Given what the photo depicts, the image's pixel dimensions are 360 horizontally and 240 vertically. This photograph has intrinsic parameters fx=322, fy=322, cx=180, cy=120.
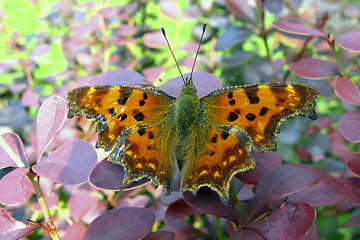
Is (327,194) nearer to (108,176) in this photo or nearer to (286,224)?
(286,224)

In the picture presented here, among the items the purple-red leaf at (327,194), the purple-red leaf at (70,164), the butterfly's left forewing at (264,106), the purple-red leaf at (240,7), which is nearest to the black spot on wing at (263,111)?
the butterfly's left forewing at (264,106)

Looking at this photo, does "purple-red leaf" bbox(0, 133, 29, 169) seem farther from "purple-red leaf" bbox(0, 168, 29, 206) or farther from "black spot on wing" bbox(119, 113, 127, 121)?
"black spot on wing" bbox(119, 113, 127, 121)

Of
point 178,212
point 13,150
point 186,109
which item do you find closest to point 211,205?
point 178,212

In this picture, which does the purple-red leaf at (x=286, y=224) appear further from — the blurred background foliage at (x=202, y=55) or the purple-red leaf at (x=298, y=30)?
the blurred background foliage at (x=202, y=55)

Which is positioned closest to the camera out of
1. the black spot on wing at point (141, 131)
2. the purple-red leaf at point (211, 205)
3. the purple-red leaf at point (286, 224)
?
the purple-red leaf at point (286, 224)

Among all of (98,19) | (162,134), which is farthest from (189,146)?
(98,19)
